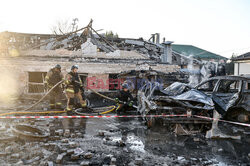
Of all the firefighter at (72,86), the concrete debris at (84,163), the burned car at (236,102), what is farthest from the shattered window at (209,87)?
the concrete debris at (84,163)

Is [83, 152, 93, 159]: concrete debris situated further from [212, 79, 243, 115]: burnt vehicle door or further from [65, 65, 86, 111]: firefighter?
[212, 79, 243, 115]: burnt vehicle door

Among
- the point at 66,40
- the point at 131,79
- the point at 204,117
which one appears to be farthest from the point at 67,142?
the point at 66,40

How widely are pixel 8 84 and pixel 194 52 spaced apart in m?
25.9

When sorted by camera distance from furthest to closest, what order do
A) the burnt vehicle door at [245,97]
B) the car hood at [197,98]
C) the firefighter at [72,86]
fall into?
the firefighter at [72,86]
the burnt vehicle door at [245,97]
the car hood at [197,98]

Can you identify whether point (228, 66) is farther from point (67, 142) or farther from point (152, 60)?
point (67, 142)

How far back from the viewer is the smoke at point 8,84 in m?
12.1

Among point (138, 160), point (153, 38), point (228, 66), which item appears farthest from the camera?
point (228, 66)

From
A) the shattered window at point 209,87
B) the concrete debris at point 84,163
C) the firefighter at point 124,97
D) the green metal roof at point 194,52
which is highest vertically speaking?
the green metal roof at point 194,52

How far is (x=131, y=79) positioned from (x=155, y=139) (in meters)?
7.83

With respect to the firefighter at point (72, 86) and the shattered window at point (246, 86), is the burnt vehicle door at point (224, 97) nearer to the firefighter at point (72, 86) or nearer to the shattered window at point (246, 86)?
the shattered window at point (246, 86)

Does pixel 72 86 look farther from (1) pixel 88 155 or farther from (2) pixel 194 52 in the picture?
(2) pixel 194 52

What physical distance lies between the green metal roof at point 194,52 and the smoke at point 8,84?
2161 centimetres

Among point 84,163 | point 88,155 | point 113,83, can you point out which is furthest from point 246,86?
point 113,83

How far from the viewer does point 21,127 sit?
18.2 feet
